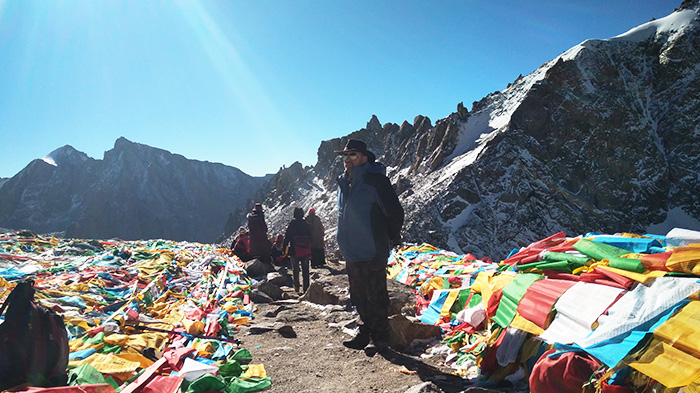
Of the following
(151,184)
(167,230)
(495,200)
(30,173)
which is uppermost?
(30,173)

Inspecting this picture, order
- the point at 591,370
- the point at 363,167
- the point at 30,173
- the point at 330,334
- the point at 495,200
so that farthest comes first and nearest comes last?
the point at 30,173 < the point at 495,200 < the point at 330,334 < the point at 363,167 < the point at 591,370

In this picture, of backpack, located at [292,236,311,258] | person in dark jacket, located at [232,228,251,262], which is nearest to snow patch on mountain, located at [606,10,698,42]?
person in dark jacket, located at [232,228,251,262]

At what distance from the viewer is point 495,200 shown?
48531mm

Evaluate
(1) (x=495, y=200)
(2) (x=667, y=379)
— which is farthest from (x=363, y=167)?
(1) (x=495, y=200)

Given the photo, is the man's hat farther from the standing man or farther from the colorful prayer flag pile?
the colorful prayer flag pile

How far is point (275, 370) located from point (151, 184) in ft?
429

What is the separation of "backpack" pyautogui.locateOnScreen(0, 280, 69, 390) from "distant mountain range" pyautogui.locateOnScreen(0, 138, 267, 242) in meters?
109

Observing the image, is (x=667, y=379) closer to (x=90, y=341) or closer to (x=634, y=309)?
(x=634, y=309)

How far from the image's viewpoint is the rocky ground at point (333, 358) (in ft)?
9.41

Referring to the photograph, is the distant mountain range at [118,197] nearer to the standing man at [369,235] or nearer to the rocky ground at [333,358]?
the rocky ground at [333,358]

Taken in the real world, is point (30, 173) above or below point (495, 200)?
above

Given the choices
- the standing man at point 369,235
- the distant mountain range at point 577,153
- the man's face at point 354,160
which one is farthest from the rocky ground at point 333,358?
the distant mountain range at point 577,153

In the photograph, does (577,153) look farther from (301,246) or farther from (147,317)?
(147,317)

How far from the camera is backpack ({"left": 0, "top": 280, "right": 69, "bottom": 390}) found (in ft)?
7.08
